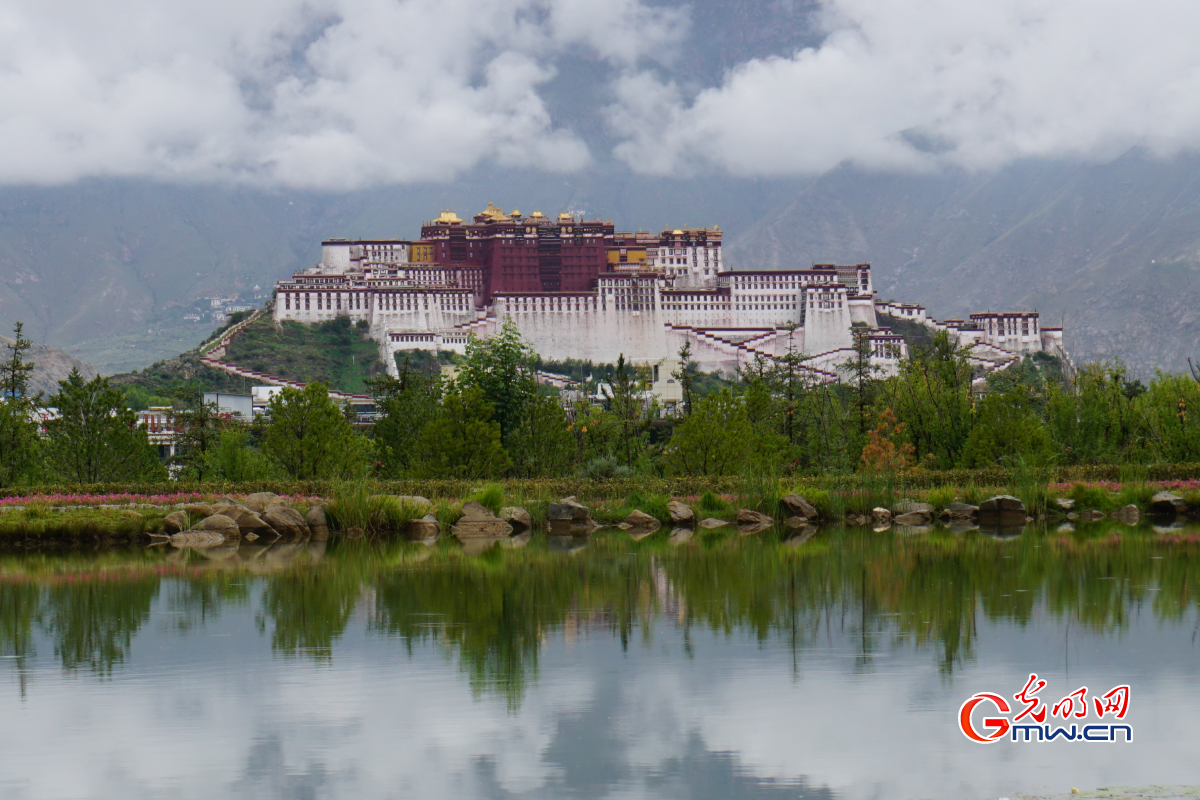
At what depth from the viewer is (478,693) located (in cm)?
816

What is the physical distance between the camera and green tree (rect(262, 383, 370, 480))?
2269cm

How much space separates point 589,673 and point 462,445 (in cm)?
1424

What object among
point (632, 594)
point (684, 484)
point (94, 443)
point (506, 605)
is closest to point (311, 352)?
point (94, 443)

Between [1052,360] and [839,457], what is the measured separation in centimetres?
8276

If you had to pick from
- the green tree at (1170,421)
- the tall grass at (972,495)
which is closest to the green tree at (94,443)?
the tall grass at (972,495)

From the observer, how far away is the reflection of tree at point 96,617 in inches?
380

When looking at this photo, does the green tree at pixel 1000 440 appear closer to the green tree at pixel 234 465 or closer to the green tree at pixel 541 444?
the green tree at pixel 541 444

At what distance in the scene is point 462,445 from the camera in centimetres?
2264

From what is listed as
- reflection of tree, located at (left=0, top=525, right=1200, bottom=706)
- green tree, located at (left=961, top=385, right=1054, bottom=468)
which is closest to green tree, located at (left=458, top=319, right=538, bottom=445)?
green tree, located at (left=961, top=385, right=1054, bottom=468)

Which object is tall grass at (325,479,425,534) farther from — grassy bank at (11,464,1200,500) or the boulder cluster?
grassy bank at (11,464,1200,500)

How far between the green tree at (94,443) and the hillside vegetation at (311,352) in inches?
2401

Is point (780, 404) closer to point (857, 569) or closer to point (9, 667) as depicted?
point (857, 569)

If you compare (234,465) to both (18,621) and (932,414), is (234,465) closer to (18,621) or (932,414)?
(932,414)

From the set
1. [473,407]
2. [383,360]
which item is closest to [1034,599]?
[473,407]
